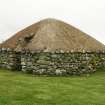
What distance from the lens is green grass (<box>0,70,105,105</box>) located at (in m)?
15.9

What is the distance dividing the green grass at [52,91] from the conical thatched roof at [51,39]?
4481 mm

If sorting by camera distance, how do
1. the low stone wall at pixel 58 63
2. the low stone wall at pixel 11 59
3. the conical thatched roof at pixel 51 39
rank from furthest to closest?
the low stone wall at pixel 11 59 → the conical thatched roof at pixel 51 39 → the low stone wall at pixel 58 63

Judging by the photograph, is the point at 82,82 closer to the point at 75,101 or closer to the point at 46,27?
the point at 75,101

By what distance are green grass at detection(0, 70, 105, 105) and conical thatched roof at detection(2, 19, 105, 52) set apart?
14.7 ft

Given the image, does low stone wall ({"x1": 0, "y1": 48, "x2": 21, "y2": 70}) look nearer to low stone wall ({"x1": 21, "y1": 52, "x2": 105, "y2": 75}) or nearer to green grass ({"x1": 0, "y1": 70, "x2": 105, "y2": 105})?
low stone wall ({"x1": 21, "y1": 52, "x2": 105, "y2": 75})

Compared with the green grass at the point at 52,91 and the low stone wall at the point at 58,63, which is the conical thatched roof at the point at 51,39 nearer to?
the low stone wall at the point at 58,63

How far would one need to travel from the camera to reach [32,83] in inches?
822

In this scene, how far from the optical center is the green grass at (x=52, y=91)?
15898mm

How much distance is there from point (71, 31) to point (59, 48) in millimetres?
4582

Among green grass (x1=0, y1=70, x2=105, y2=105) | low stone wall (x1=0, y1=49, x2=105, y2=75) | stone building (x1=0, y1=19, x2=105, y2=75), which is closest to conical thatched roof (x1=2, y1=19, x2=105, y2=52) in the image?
stone building (x1=0, y1=19, x2=105, y2=75)

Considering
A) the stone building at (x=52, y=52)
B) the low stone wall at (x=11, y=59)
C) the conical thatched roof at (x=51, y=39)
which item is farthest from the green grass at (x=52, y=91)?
the low stone wall at (x=11, y=59)

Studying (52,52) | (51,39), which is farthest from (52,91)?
(51,39)

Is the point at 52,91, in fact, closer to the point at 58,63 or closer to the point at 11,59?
the point at 58,63

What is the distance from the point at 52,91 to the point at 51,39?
9686 millimetres
